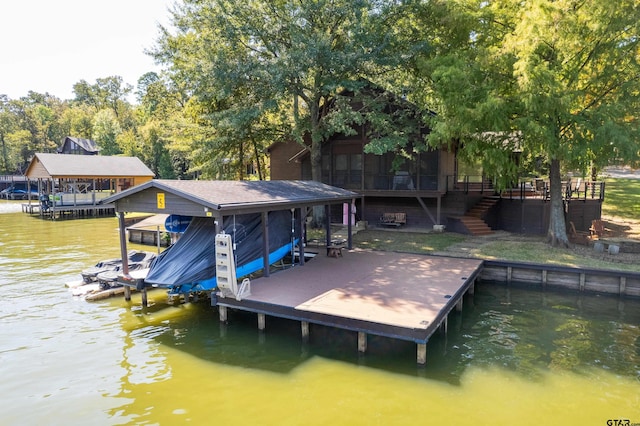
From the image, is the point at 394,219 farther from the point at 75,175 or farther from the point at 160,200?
the point at 75,175

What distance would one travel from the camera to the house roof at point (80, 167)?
31.7 metres

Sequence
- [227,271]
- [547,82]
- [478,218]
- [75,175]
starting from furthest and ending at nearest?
1. [75,175]
2. [478,218]
3. [547,82]
4. [227,271]

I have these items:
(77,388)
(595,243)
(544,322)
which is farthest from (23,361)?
(595,243)

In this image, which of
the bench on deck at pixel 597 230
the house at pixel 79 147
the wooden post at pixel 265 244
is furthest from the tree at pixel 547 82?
the house at pixel 79 147

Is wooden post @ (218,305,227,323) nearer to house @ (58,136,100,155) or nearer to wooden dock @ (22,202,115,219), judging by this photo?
wooden dock @ (22,202,115,219)

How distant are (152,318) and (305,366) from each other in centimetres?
459

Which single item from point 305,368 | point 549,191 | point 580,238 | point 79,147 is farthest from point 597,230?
point 79,147

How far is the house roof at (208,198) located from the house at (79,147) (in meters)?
54.5

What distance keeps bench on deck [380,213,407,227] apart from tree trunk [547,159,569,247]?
641 cm

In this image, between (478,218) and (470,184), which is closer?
(478,218)

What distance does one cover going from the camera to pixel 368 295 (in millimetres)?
9133

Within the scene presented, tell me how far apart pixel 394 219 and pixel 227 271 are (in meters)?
12.2

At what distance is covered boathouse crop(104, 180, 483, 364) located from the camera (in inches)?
309

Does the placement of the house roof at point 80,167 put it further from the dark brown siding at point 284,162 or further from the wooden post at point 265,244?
the wooden post at point 265,244
